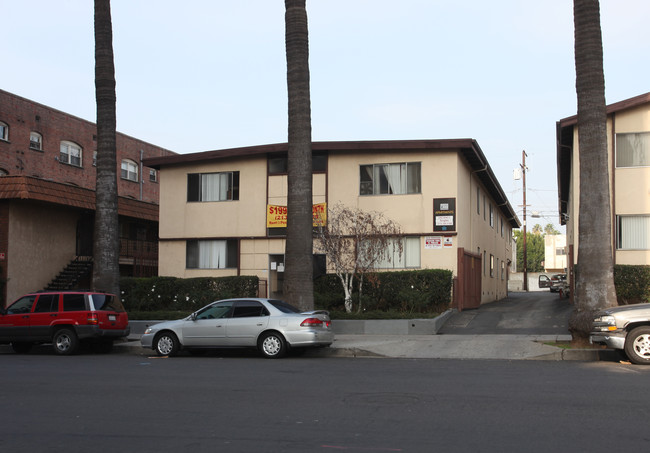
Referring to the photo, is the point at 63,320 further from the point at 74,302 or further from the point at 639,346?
the point at 639,346

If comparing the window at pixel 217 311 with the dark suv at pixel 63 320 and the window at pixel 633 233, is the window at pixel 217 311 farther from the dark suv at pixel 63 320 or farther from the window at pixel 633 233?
the window at pixel 633 233

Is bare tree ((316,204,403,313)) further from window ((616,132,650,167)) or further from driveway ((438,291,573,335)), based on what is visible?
window ((616,132,650,167))

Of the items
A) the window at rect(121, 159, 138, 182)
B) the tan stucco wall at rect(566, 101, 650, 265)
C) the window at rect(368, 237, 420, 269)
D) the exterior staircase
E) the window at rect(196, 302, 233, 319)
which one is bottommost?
the window at rect(196, 302, 233, 319)

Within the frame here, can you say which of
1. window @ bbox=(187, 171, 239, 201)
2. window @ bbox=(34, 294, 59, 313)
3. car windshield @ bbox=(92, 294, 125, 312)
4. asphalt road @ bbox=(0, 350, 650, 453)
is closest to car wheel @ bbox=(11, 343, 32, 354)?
window @ bbox=(34, 294, 59, 313)

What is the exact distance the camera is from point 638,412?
26.5 feet

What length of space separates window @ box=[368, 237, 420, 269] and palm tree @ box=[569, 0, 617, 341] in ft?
29.4

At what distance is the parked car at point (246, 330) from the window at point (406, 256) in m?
8.64

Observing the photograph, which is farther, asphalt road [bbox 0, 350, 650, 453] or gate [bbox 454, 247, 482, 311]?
gate [bbox 454, 247, 482, 311]

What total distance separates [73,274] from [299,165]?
593 inches

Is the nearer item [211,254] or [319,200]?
[319,200]

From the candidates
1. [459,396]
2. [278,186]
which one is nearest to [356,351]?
[459,396]

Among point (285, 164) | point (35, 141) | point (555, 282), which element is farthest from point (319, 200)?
point (555, 282)

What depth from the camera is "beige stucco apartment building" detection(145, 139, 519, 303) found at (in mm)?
24188

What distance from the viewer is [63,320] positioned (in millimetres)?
17312
